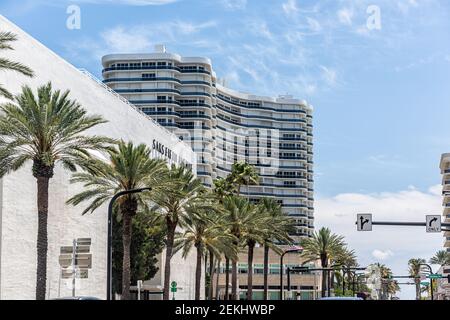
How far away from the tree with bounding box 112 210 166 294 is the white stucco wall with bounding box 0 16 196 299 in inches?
→ 51.5

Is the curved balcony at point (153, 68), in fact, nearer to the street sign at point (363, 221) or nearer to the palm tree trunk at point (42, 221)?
the palm tree trunk at point (42, 221)

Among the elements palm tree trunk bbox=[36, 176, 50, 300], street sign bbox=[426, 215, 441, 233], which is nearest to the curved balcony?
palm tree trunk bbox=[36, 176, 50, 300]

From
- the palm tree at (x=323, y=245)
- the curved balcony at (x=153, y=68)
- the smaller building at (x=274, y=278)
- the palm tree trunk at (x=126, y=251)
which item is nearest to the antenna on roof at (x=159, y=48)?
the curved balcony at (x=153, y=68)

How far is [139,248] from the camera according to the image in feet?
266

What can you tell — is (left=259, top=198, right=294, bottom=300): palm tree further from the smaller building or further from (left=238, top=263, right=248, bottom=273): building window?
(left=238, top=263, right=248, bottom=273): building window

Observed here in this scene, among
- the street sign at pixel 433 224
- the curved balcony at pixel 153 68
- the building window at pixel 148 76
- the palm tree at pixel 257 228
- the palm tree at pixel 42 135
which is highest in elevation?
the curved balcony at pixel 153 68

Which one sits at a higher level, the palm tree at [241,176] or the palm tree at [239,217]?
the palm tree at [241,176]

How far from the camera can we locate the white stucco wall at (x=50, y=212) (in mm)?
58000

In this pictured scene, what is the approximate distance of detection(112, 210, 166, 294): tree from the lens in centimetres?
7825

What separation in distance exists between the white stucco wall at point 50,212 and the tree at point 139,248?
131 centimetres

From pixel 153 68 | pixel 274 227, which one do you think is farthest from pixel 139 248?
pixel 153 68
